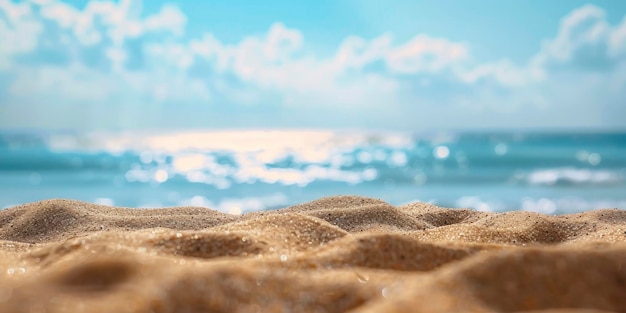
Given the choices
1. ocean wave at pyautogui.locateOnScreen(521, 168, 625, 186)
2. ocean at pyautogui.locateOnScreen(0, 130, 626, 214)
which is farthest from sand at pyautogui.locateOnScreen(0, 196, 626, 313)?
ocean wave at pyautogui.locateOnScreen(521, 168, 625, 186)

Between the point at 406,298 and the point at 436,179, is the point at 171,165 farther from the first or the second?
the point at 406,298

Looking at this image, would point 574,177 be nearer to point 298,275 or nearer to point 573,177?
point 573,177

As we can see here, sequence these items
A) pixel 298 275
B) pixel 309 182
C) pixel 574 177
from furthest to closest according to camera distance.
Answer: pixel 309 182
pixel 574 177
pixel 298 275

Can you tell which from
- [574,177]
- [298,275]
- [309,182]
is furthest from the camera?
[309,182]

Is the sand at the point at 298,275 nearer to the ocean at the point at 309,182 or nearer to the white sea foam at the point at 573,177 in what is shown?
the ocean at the point at 309,182

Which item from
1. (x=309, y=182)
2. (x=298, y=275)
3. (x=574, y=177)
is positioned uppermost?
(x=309, y=182)

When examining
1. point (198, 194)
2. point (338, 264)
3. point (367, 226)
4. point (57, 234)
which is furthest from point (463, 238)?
point (198, 194)

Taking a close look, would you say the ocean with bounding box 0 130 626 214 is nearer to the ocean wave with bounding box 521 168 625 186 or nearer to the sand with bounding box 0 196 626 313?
the ocean wave with bounding box 521 168 625 186

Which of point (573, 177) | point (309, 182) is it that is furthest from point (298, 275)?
point (573, 177)

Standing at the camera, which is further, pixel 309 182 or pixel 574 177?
pixel 309 182

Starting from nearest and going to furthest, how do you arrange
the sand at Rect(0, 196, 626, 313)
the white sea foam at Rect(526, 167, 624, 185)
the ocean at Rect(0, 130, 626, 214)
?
the sand at Rect(0, 196, 626, 313) → the ocean at Rect(0, 130, 626, 214) → the white sea foam at Rect(526, 167, 624, 185)

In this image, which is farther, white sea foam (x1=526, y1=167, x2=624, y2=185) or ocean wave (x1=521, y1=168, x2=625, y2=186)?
white sea foam (x1=526, y1=167, x2=624, y2=185)

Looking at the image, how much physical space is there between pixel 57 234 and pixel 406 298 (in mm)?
2203

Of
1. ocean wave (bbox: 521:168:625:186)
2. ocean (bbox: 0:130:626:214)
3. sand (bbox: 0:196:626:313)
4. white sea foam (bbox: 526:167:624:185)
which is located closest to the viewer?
sand (bbox: 0:196:626:313)
